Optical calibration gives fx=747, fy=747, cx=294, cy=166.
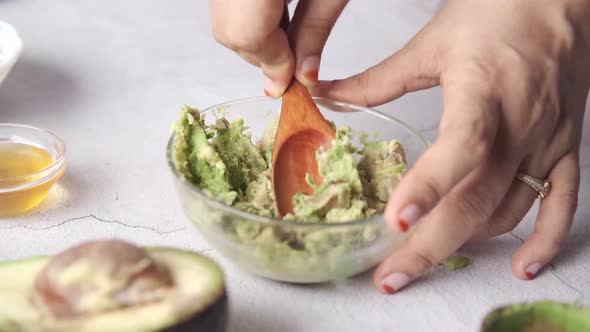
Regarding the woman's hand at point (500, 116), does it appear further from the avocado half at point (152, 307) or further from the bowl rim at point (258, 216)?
the avocado half at point (152, 307)

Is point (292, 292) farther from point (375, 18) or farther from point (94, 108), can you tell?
point (375, 18)

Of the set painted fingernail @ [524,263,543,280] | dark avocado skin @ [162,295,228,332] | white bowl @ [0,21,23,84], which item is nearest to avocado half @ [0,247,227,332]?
dark avocado skin @ [162,295,228,332]

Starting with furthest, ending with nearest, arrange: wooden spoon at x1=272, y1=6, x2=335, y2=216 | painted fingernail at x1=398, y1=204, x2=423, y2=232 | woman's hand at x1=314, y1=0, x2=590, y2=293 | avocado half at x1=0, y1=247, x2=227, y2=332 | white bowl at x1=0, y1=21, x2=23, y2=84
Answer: white bowl at x1=0, y1=21, x2=23, y2=84, wooden spoon at x1=272, y1=6, x2=335, y2=216, woman's hand at x1=314, y1=0, x2=590, y2=293, painted fingernail at x1=398, y1=204, x2=423, y2=232, avocado half at x1=0, y1=247, x2=227, y2=332

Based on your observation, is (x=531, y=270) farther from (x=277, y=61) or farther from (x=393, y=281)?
(x=277, y=61)

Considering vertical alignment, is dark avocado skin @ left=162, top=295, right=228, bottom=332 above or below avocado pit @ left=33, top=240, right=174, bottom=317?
below

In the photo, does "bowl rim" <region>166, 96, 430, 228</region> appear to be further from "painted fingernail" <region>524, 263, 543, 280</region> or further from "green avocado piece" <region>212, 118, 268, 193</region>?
"painted fingernail" <region>524, 263, 543, 280</region>

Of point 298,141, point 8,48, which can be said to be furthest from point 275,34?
point 8,48
